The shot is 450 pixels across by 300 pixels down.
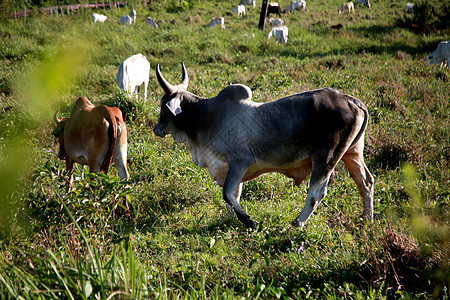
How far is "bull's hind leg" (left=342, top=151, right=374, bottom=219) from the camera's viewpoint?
443 cm

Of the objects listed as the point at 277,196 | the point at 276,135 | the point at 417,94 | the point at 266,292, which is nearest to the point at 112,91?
the point at 277,196

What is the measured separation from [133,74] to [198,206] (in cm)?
503

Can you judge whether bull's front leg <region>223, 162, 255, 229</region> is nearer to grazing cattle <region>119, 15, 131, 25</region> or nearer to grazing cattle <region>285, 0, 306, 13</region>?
grazing cattle <region>119, 15, 131, 25</region>

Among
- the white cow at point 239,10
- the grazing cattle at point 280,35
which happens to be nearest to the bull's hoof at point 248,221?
the grazing cattle at point 280,35

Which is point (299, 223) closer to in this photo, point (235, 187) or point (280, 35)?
point (235, 187)

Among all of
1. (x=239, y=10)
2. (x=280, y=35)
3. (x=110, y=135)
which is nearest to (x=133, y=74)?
(x=110, y=135)

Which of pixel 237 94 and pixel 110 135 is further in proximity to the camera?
pixel 110 135

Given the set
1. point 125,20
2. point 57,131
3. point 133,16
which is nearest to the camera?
point 57,131

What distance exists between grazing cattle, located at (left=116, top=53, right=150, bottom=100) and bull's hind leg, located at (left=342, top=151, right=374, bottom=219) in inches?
213

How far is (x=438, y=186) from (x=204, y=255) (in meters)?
3.15

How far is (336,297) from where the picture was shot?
304 cm

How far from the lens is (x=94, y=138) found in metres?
4.75

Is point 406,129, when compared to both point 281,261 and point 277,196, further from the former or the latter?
point 281,261

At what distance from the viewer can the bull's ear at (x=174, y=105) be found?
4.30 meters
